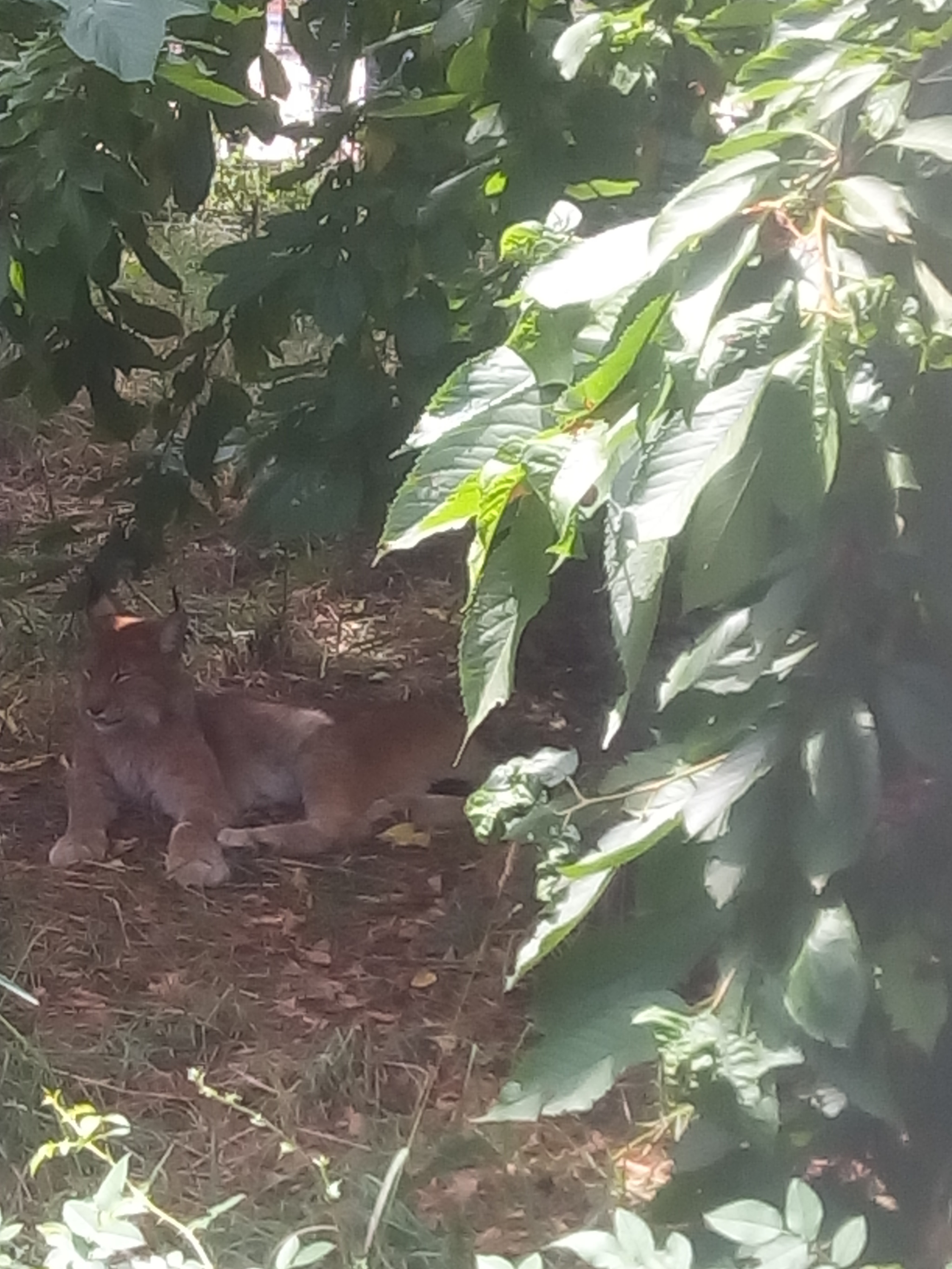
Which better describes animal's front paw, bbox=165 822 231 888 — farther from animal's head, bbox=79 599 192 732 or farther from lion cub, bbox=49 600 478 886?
animal's head, bbox=79 599 192 732

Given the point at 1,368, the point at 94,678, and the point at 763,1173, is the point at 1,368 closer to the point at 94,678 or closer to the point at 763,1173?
the point at 94,678

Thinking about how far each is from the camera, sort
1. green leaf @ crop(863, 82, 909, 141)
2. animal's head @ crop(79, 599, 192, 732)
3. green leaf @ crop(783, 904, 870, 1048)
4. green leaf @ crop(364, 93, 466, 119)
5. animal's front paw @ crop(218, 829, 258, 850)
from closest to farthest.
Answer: green leaf @ crop(863, 82, 909, 141) < green leaf @ crop(783, 904, 870, 1048) < green leaf @ crop(364, 93, 466, 119) < animal's front paw @ crop(218, 829, 258, 850) < animal's head @ crop(79, 599, 192, 732)

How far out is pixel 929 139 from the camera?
1119 millimetres

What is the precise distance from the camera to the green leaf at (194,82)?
1654 millimetres

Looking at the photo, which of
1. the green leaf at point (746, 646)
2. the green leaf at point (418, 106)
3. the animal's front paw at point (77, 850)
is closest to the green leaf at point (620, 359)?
the green leaf at point (746, 646)

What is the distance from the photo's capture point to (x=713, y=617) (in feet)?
5.08

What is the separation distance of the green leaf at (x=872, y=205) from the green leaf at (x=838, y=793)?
36 cm

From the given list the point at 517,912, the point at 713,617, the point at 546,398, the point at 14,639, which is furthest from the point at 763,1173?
the point at 14,639

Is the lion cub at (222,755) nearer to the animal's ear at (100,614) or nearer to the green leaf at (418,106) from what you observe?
the animal's ear at (100,614)

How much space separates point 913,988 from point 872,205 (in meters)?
0.57

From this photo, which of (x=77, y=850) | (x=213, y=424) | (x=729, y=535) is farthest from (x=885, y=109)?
(x=77, y=850)

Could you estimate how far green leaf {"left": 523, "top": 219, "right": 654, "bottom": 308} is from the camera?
1.08 m

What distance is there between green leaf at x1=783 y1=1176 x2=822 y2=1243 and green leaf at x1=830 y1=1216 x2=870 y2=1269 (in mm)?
17

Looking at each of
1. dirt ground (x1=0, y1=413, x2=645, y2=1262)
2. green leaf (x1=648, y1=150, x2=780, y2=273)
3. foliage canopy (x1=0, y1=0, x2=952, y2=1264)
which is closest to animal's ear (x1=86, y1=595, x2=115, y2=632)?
dirt ground (x1=0, y1=413, x2=645, y2=1262)
